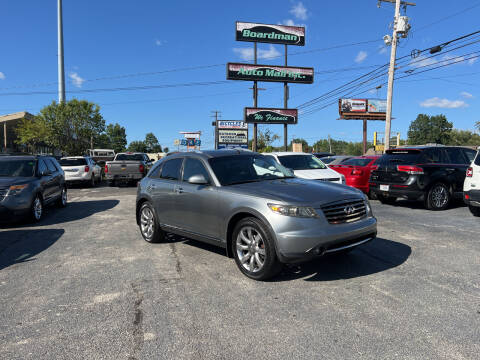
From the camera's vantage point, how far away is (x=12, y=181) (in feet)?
27.4

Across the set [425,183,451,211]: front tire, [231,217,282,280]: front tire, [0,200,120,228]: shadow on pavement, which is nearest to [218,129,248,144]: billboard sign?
[0,200,120,228]: shadow on pavement

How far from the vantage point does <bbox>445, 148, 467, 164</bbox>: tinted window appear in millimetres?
9969

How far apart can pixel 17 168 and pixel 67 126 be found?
26695mm

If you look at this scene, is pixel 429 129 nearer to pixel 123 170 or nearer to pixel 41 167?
pixel 123 170

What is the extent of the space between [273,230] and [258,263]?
53cm

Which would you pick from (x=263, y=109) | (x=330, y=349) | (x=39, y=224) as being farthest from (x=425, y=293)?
(x=263, y=109)

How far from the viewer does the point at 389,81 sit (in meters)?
20.9

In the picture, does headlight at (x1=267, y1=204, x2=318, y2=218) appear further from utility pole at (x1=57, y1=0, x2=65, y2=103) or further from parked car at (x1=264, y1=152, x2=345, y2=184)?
utility pole at (x1=57, y1=0, x2=65, y2=103)

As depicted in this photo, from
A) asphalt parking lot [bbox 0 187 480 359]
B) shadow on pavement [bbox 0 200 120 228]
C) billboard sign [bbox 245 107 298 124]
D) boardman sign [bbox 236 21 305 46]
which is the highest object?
boardman sign [bbox 236 21 305 46]

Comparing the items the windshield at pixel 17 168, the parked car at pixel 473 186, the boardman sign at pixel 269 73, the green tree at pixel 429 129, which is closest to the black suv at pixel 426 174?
the parked car at pixel 473 186

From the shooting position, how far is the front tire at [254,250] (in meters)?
4.14

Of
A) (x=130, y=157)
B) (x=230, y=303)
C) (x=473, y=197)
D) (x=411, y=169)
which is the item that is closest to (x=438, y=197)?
(x=411, y=169)

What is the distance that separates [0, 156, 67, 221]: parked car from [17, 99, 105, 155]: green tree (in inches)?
958

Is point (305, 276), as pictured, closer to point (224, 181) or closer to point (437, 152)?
point (224, 181)
